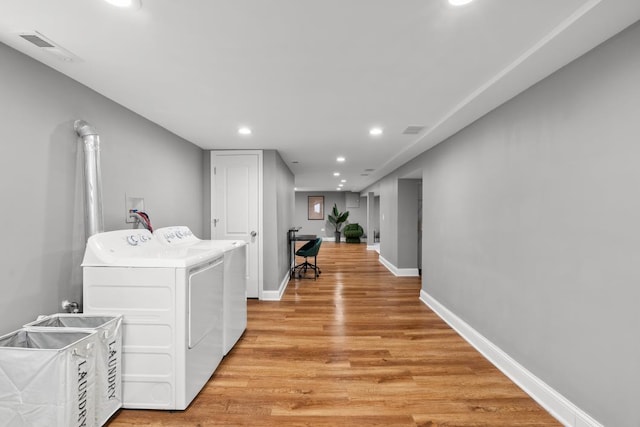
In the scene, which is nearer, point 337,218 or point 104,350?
point 104,350

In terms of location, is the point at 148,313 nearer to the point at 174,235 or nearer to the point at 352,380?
the point at 174,235

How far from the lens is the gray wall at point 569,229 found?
1435mm

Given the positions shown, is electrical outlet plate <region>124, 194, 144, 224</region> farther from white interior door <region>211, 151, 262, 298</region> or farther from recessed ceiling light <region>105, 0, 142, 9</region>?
recessed ceiling light <region>105, 0, 142, 9</region>

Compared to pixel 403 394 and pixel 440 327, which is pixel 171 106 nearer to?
pixel 403 394

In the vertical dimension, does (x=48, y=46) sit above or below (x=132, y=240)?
above

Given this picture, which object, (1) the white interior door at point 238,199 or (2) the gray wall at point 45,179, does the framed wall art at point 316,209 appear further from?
(2) the gray wall at point 45,179

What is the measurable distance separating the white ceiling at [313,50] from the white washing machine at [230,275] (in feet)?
3.92

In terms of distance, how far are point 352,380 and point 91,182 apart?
2438 millimetres

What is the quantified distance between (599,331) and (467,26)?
5.99ft

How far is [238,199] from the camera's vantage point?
4.21 metres

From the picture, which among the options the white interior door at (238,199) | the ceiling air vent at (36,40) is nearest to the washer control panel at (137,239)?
the ceiling air vent at (36,40)

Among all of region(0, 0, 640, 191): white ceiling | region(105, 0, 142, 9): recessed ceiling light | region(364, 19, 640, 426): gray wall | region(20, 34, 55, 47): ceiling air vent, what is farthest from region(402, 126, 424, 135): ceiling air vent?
region(20, 34, 55, 47): ceiling air vent

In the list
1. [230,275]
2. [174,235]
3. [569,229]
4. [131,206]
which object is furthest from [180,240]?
[569,229]

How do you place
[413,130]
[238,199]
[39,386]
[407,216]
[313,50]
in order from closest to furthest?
[39,386]
[313,50]
[413,130]
[238,199]
[407,216]
